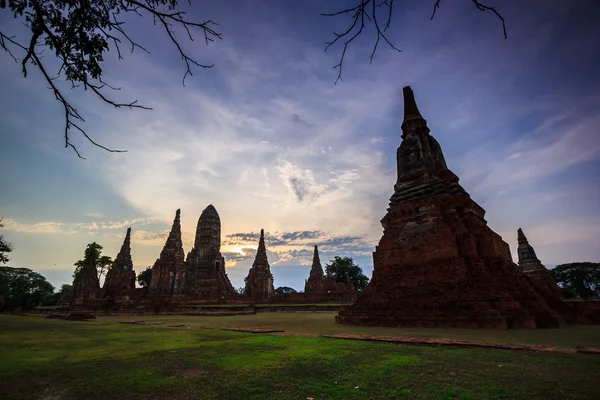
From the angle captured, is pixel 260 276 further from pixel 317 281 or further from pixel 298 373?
pixel 298 373

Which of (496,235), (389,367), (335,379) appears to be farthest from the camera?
(496,235)

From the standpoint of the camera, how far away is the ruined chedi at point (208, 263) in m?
42.6

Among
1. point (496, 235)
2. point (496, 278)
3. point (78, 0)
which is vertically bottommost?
point (496, 278)

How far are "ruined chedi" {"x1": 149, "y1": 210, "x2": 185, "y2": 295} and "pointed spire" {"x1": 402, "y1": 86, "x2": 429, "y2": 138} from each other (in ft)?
106

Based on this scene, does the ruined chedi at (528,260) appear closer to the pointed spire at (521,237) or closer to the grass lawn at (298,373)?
the pointed spire at (521,237)

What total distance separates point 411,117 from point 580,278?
48086mm

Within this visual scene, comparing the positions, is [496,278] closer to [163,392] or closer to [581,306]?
[581,306]

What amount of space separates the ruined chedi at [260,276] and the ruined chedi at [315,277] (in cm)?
657

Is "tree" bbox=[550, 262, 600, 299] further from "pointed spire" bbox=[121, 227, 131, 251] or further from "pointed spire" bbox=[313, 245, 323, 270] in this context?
"pointed spire" bbox=[121, 227, 131, 251]

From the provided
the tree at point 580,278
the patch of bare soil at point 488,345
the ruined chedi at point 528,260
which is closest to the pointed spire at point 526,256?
the ruined chedi at point 528,260

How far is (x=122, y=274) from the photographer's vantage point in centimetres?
4591

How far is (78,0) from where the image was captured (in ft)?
11.3

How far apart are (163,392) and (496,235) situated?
13.3 meters

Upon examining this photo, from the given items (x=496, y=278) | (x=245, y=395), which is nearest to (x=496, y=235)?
(x=496, y=278)
